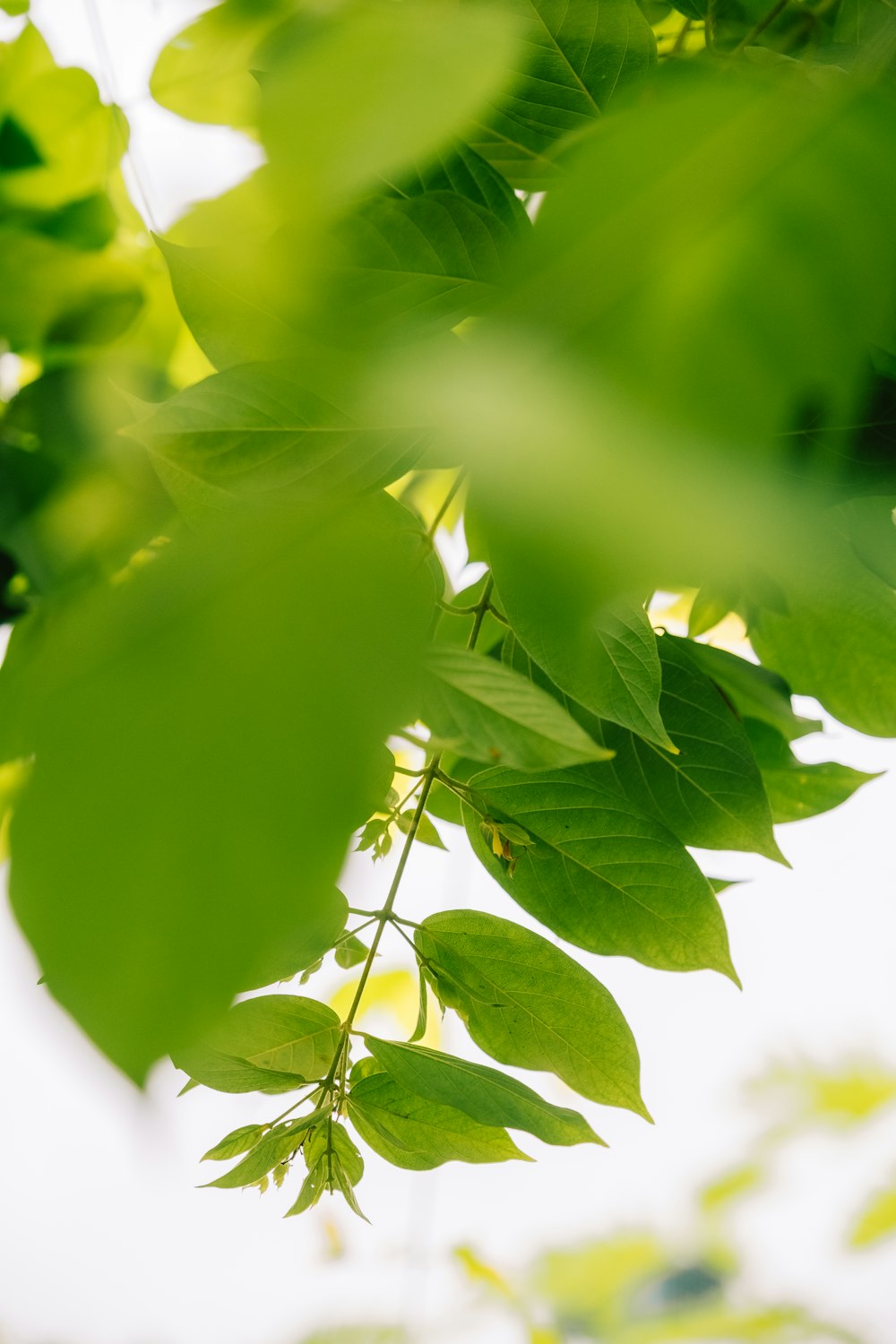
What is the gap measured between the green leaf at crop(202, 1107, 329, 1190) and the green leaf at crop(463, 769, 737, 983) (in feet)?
0.29

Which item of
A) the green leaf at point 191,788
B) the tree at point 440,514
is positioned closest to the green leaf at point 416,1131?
the tree at point 440,514

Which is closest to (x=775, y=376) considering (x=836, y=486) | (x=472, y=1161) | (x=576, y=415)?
(x=576, y=415)

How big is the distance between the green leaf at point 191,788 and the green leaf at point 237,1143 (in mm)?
251

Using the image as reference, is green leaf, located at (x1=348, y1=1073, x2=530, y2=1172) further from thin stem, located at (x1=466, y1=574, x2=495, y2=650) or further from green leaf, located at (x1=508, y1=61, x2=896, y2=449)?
green leaf, located at (x1=508, y1=61, x2=896, y2=449)

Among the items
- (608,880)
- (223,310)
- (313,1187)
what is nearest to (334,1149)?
(313,1187)

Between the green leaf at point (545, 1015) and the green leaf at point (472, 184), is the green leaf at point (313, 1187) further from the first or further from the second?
the green leaf at point (472, 184)

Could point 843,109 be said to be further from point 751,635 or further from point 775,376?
point 751,635

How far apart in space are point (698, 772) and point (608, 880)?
0.13ft

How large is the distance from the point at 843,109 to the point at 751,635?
22 cm

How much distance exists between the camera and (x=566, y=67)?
0.22 metres

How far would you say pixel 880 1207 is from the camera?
0.20 meters

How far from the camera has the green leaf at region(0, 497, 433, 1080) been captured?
5 cm

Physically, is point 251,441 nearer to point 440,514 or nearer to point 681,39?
point 440,514

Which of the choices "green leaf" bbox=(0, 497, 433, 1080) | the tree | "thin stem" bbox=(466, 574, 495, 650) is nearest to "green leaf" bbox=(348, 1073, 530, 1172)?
the tree
